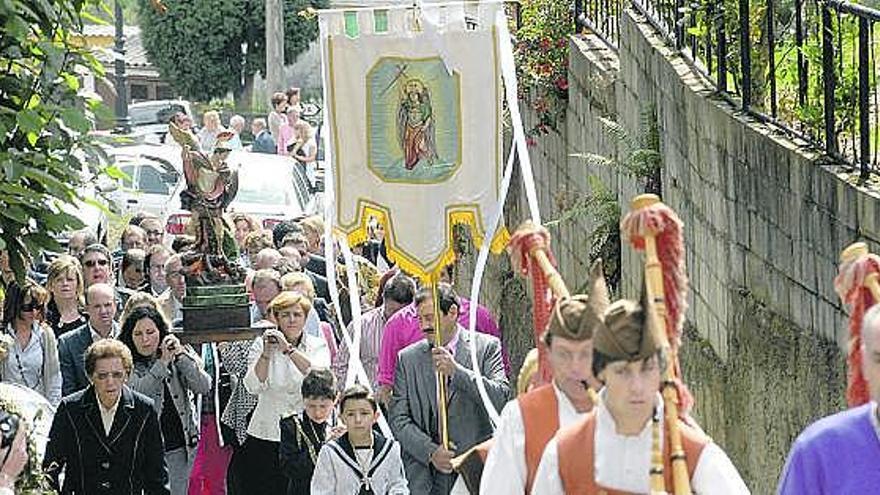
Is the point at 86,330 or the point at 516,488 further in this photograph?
the point at 86,330

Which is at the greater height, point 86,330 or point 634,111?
point 634,111

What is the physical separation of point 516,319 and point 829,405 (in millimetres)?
8265

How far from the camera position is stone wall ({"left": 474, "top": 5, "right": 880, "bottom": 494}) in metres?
10.8

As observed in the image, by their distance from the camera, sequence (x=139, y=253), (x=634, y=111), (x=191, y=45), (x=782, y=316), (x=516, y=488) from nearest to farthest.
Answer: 1. (x=516, y=488)
2. (x=782, y=316)
3. (x=634, y=111)
4. (x=139, y=253)
5. (x=191, y=45)

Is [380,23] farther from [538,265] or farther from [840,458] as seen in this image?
[840,458]

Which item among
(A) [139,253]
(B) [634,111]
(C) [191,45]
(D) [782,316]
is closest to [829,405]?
(D) [782,316]

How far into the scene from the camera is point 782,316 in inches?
455

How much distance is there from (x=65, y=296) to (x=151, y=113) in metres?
33.1

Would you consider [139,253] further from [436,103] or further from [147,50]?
[147,50]

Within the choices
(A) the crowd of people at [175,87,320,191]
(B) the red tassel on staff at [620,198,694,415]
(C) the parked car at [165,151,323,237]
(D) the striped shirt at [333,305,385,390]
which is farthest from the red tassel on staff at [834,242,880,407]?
(A) the crowd of people at [175,87,320,191]

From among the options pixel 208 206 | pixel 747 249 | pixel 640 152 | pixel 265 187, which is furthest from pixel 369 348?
pixel 265 187

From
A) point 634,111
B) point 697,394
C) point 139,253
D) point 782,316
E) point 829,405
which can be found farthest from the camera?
point 139,253

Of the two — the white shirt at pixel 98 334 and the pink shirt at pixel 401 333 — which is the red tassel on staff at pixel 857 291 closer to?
the pink shirt at pixel 401 333

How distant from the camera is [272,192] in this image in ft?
84.6
